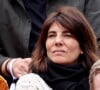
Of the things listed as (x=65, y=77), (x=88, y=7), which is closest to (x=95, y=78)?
(x=65, y=77)

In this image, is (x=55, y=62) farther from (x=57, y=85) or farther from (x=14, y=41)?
(x=14, y=41)

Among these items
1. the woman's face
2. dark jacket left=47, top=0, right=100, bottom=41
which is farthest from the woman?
dark jacket left=47, top=0, right=100, bottom=41

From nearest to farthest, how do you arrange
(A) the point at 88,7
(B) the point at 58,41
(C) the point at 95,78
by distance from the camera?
(C) the point at 95,78, (B) the point at 58,41, (A) the point at 88,7

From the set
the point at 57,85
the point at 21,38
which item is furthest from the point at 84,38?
the point at 21,38

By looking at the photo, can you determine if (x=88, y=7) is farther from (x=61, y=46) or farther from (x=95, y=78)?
(x=95, y=78)

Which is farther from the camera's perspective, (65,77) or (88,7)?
(88,7)

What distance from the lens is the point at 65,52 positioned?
296cm

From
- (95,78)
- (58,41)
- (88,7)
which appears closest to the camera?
(95,78)

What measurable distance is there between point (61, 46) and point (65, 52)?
0.14 feet

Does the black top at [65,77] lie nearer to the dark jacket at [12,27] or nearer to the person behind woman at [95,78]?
the person behind woman at [95,78]

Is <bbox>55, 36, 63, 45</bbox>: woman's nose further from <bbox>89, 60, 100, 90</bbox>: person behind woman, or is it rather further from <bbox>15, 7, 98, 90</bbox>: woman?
<bbox>89, 60, 100, 90</bbox>: person behind woman

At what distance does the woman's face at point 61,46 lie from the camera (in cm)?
295

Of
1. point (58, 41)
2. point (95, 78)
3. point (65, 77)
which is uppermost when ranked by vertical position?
point (58, 41)

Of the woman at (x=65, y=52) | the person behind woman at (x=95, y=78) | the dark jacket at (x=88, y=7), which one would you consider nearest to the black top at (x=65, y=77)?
the woman at (x=65, y=52)
